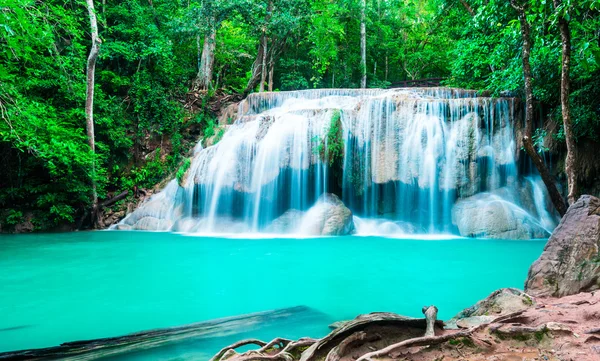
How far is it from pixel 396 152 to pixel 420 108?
64.7 inches

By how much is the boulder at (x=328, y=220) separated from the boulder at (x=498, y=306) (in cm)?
774

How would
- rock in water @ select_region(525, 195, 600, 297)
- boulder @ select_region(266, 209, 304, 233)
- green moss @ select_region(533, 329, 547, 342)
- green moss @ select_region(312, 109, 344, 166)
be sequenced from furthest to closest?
green moss @ select_region(312, 109, 344, 166) → boulder @ select_region(266, 209, 304, 233) → rock in water @ select_region(525, 195, 600, 297) → green moss @ select_region(533, 329, 547, 342)

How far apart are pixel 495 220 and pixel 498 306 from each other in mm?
8132

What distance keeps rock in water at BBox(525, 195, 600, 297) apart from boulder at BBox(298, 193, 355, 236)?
25.0 feet

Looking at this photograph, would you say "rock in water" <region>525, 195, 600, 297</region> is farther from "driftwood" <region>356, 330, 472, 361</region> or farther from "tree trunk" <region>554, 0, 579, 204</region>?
"tree trunk" <region>554, 0, 579, 204</region>

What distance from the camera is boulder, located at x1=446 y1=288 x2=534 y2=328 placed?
315 centimetres

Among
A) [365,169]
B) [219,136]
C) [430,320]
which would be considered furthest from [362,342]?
[219,136]

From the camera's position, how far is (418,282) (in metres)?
5.84

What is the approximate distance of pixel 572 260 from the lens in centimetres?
367

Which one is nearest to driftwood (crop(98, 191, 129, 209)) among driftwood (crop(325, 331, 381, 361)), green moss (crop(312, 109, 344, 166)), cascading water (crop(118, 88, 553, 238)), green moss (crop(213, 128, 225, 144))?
cascading water (crop(118, 88, 553, 238))

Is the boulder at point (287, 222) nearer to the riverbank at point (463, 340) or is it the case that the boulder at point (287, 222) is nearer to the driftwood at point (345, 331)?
the riverbank at point (463, 340)

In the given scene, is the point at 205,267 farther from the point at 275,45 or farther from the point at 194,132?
the point at 275,45

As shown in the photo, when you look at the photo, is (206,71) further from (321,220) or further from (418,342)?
(418,342)

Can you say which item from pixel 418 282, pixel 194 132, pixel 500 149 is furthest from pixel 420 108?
pixel 194 132
